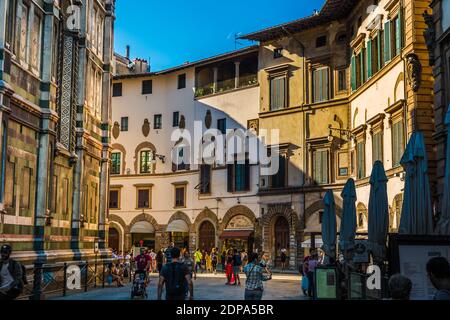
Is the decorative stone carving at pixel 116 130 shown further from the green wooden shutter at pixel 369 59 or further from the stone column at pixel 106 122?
the green wooden shutter at pixel 369 59

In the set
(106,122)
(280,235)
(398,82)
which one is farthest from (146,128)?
(398,82)

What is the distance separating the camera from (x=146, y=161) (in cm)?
4912

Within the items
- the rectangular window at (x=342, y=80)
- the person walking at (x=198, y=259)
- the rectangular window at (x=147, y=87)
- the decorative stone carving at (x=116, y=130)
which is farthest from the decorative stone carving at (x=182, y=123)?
the rectangular window at (x=342, y=80)

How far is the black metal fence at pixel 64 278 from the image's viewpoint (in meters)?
18.2

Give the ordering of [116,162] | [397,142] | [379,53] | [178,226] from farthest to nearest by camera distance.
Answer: [116,162] → [178,226] → [379,53] → [397,142]

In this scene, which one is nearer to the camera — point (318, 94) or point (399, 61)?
point (399, 61)

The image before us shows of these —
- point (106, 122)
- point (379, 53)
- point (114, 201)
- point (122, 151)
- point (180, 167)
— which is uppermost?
point (379, 53)

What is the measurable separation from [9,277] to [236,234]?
33.7 m

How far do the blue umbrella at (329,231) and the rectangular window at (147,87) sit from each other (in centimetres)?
3120

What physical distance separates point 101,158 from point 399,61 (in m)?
13.2

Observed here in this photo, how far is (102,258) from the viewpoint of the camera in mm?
26969

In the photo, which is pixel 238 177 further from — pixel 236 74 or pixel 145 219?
pixel 145 219

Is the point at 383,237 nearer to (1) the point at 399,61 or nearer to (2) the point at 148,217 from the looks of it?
(1) the point at 399,61

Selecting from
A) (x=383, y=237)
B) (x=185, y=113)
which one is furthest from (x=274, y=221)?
(x=383, y=237)
